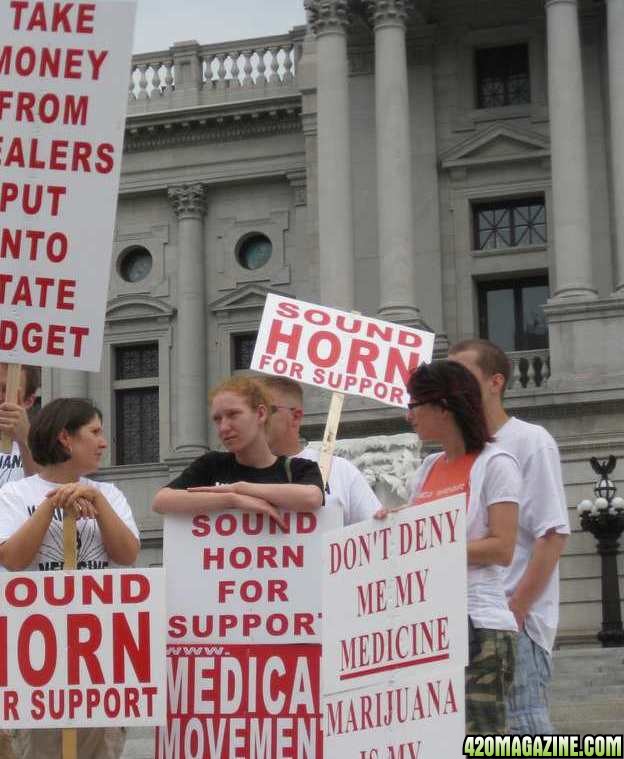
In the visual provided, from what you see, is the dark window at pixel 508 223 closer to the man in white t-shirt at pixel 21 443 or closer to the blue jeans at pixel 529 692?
the man in white t-shirt at pixel 21 443

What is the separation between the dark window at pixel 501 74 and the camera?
33312 mm

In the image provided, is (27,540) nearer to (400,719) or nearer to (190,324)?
(400,719)

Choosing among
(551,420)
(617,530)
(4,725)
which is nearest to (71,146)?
(4,725)

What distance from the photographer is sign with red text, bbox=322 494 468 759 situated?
564 centimetres

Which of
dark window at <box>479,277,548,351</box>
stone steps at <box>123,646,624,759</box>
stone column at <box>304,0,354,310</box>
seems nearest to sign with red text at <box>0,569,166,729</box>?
stone steps at <box>123,646,624,759</box>

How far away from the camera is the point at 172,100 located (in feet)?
125

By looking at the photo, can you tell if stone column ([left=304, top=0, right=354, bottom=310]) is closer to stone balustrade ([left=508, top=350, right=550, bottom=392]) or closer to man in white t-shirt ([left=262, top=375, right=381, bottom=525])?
stone balustrade ([left=508, top=350, right=550, bottom=392])

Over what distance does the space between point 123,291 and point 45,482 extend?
1237 inches

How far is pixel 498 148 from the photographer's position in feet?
108

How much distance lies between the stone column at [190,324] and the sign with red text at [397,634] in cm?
2980

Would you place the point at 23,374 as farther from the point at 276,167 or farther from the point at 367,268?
the point at 276,167

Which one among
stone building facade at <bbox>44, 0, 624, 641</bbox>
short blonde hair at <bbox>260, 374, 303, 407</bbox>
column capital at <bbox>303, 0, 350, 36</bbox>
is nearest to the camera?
short blonde hair at <bbox>260, 374, 303, 407</bbox>

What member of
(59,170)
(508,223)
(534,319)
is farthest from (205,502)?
(508,223)

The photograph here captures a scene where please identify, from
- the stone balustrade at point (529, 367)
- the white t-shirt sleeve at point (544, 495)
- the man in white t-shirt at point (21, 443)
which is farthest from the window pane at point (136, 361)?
the white t-shirt sleeve at point (544, 495)
